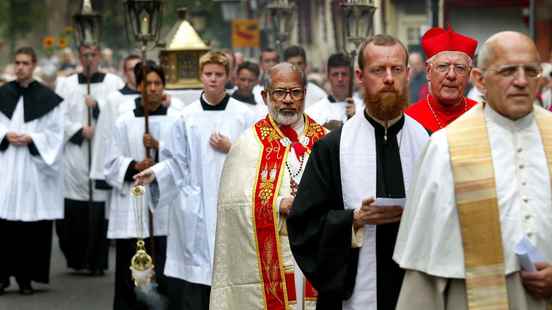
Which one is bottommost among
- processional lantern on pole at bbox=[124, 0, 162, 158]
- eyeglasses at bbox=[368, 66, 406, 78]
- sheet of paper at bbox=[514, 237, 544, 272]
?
sheet of paper at bbox=[514, 237, 544, 272]

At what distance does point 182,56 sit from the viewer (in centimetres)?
1582

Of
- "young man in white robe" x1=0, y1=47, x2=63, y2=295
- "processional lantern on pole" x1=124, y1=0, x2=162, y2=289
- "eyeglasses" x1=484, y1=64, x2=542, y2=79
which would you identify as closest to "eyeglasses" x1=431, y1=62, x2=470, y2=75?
"eyeglasses" x1=484, y1=64, x2=542, y2=79

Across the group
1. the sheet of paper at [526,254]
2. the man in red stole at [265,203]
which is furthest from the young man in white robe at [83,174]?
the sheet of paper at [526,254]

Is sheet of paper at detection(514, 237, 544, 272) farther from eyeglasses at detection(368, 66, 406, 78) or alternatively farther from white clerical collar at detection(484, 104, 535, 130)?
eyeglasses at detection(368, 66, 406, 78)

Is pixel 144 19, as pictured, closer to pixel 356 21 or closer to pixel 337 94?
pixel 337 94

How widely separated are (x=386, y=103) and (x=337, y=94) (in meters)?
6.51

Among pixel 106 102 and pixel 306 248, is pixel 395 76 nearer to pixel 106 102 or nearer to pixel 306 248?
pixel 306 248

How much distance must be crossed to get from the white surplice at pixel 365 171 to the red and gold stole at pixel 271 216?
168cm

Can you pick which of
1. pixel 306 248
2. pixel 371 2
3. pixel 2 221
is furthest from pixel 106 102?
pixel 306 248

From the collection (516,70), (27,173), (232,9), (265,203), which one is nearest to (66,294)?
(27,173)

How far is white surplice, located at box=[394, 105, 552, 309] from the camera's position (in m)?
5.41

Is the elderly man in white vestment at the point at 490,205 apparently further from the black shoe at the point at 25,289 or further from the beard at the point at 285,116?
the black shoe at the point at 25,289

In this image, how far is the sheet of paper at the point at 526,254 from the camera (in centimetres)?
531

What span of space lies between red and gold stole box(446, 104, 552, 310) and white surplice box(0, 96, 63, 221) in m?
8.46
